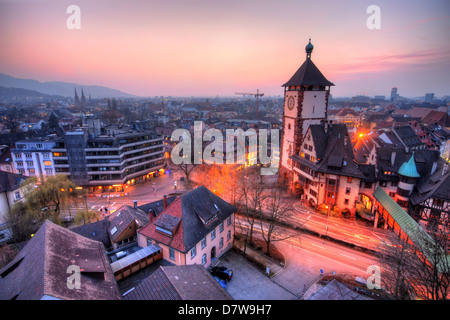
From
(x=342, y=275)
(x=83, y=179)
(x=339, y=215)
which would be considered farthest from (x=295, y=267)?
(x=83, y=179)

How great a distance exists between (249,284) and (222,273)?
332 centimetres

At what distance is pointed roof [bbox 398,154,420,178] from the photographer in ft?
122

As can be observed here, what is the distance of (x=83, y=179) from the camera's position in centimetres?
5922

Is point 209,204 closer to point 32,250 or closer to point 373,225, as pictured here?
point 32,250

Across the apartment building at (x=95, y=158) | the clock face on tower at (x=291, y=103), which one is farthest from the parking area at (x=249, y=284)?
the apartment building at (x=95, y=158)

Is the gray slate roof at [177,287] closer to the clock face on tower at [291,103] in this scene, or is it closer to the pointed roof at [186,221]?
the pointed roof at [186,221]

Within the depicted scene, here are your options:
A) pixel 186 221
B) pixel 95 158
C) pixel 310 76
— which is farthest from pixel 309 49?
pixel 95 158

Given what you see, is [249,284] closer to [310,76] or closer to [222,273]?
[222,273]

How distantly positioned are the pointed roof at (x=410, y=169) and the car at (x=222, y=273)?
106 feet

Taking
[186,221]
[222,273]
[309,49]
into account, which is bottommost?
[222,273]

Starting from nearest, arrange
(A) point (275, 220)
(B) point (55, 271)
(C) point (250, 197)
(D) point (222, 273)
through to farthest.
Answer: (B) point (55, 271) → (D) point (222, 273) → (A) point (275, 220) → (C) point (250, 197)

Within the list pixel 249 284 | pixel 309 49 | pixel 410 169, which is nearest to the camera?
A: pixel 249 284

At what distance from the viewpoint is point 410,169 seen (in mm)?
37594

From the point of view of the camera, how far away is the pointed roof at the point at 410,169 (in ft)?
122
